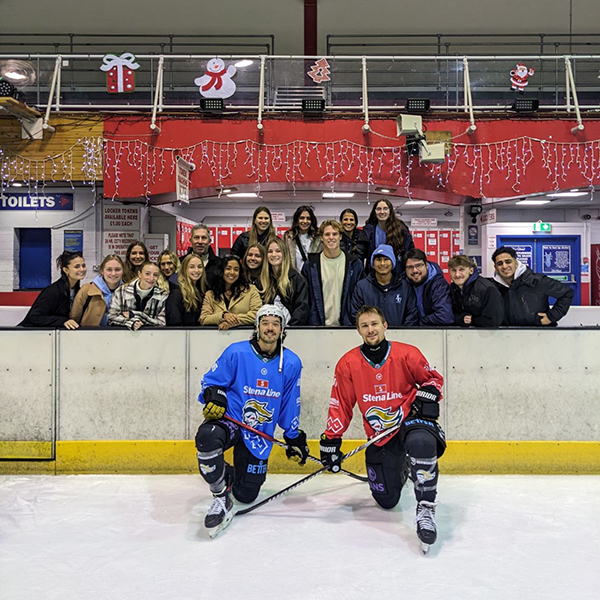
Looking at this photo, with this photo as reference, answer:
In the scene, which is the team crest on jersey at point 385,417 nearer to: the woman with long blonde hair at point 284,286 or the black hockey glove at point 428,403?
the black hockey glove at point 428,403

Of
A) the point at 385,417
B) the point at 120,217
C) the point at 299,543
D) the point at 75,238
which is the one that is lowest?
the point at 299,543

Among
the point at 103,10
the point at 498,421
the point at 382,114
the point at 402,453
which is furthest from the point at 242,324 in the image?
the point at 103,10

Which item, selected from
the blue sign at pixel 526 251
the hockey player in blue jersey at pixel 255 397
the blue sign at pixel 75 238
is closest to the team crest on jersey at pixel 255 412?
the hockey player in blue jersey at pixel 255 397

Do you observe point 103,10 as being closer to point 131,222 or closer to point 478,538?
point 131,222

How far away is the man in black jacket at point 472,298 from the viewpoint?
3732mm

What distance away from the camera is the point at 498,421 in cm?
379

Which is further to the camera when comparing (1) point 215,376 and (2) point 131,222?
(2) point 131,222

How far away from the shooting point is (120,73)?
770 cm

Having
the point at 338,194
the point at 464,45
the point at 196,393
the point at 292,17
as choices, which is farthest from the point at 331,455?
the point at 292,17

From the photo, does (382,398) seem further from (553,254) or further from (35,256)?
(553,254)

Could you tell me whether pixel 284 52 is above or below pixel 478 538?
above

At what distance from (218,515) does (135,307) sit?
5.17 ft

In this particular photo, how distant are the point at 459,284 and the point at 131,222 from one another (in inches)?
240

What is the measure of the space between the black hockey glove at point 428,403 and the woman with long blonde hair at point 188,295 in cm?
160
